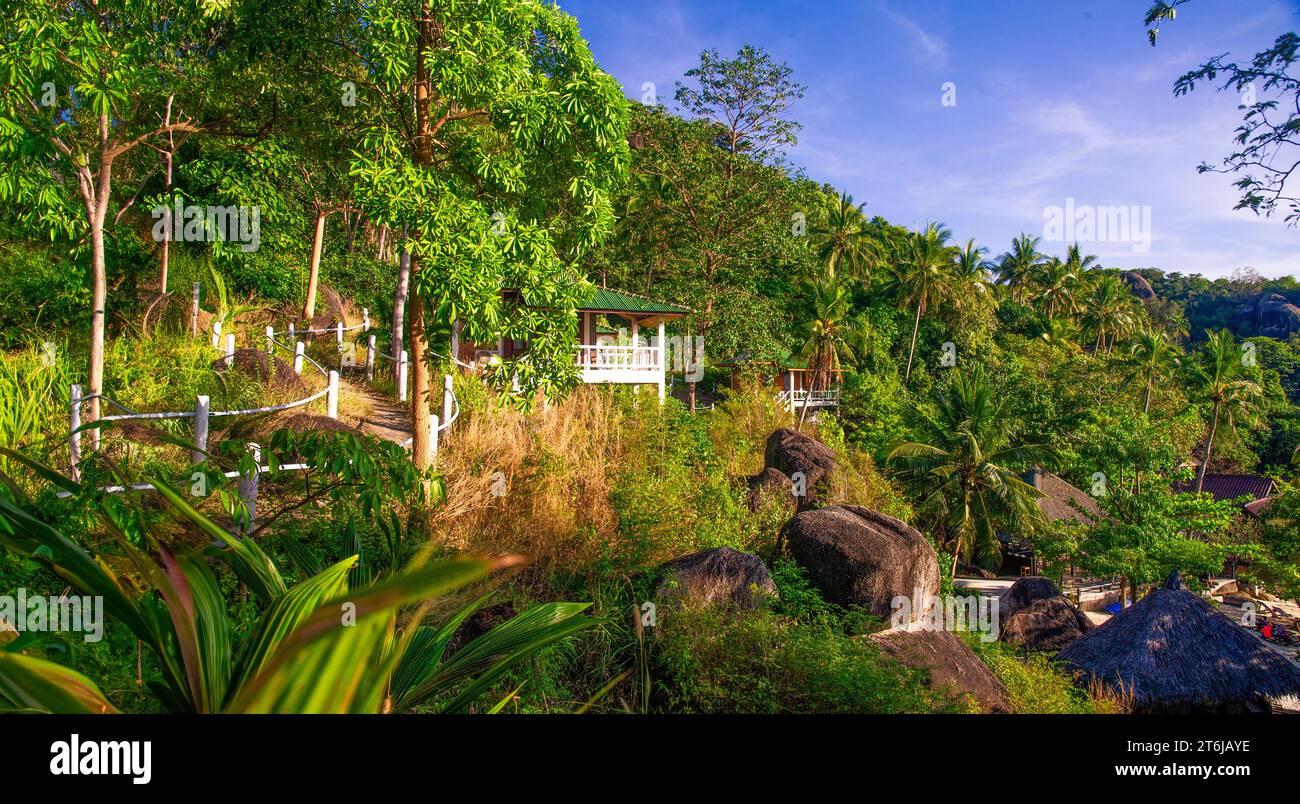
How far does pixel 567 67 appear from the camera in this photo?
24.0 feet

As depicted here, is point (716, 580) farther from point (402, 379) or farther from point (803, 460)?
point (402, 379)

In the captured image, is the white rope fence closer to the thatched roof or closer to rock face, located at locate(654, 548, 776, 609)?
rock face, located at locate(654, 548, 776, 609)

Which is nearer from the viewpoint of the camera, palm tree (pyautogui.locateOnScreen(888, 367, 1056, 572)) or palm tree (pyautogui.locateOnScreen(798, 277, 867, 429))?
palm tree (pyautogui.locateOnScreen(888, 367, 1056, 572))

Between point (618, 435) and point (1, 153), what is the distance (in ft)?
22.6

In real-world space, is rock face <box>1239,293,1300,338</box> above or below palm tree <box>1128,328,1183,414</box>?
above

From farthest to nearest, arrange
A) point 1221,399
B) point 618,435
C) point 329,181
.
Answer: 1. point 1221,399
2. point 329,181
3. point 618,435

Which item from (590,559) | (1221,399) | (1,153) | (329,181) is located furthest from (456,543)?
(1221,399)

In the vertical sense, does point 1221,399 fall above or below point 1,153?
below

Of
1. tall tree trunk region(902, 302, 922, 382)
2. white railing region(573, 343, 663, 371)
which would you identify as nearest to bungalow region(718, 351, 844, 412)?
tall tree trunk region(902, 302, 922, 382)

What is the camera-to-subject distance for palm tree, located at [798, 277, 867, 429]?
30.1 metres

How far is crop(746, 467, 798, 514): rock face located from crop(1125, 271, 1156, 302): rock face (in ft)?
229

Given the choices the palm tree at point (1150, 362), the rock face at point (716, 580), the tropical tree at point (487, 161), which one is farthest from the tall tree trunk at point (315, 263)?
the palm tree at point (1150, 362)

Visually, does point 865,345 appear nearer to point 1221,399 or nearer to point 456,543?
point 1221,399

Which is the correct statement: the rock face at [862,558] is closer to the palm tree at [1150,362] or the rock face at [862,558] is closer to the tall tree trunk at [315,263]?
A: the tall tree trunk at [315,263]
